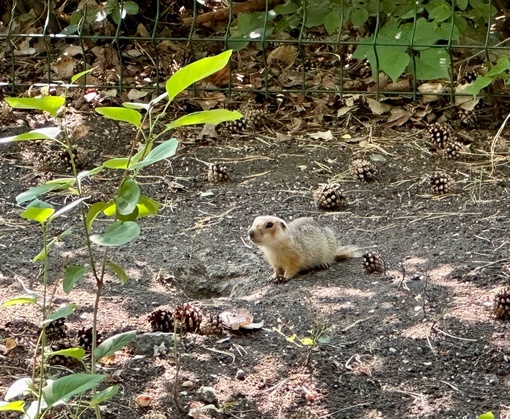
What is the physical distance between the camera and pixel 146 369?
3.77 meters

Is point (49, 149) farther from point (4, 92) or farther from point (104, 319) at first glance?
point (104, 319)

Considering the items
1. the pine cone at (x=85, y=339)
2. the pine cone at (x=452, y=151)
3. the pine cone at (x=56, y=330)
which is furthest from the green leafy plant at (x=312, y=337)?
the pine cone at (x=452, y=151)

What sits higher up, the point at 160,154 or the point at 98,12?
the point at 160,154

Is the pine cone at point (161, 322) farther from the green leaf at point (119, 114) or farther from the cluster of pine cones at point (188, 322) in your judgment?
the green leaf at point (119, 114)

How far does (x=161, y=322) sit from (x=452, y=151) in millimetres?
3220

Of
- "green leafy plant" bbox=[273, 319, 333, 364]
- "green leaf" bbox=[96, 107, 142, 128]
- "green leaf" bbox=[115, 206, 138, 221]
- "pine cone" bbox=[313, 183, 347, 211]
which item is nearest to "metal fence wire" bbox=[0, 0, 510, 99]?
"pine cone" bbox=[313, 183, 347, 211]

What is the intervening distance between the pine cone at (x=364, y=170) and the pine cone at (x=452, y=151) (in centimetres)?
60

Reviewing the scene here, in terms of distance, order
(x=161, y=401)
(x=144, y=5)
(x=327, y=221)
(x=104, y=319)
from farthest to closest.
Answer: (x=144, y=5), (x=327, y=221), (x=104, y=319), (x=161, y=401)

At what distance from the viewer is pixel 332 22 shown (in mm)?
7289

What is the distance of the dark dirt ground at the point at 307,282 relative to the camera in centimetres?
369

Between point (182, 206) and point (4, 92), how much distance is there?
2.48 metres

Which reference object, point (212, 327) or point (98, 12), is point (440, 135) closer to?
point (98, 12)

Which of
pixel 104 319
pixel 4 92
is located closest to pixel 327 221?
pixel 104 319

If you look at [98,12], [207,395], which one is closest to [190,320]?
[207,395]
